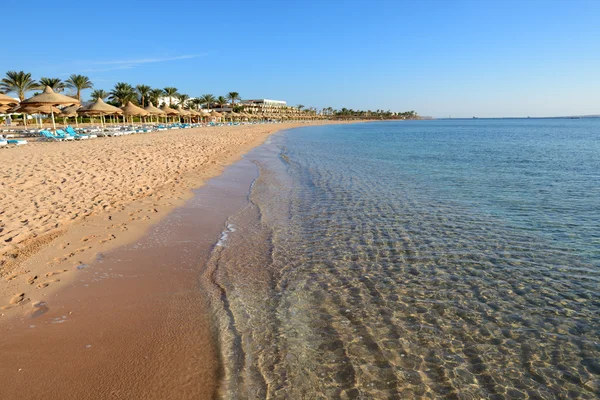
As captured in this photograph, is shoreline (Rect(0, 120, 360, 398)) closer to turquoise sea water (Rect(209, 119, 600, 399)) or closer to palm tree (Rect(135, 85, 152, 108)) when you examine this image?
turquoise sea water (Rect(209, 119, 600, 399))

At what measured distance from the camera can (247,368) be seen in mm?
3068

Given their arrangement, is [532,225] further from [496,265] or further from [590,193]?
[590,193]

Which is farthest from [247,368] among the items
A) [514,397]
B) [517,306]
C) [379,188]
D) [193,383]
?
[379,188]

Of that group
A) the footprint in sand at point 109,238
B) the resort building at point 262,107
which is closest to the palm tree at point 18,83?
the footprint in sand at point 109,238

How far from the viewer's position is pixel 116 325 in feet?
11.8

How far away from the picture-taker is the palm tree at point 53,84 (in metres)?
47.0

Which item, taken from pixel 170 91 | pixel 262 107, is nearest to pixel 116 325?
pixel 170 91

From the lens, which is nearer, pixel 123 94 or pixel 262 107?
pixel 123 94

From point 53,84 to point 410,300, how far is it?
59.1 metres

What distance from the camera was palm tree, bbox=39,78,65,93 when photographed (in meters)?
47.0

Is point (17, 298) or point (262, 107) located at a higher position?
point (262, 107)

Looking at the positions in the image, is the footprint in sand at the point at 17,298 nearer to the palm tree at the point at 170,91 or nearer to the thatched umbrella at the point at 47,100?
the thatched umbrella at the point at 47,100

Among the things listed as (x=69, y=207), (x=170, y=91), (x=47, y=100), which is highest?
(x=170, y=91)

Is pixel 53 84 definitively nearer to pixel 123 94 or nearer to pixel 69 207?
pixel 123 94
